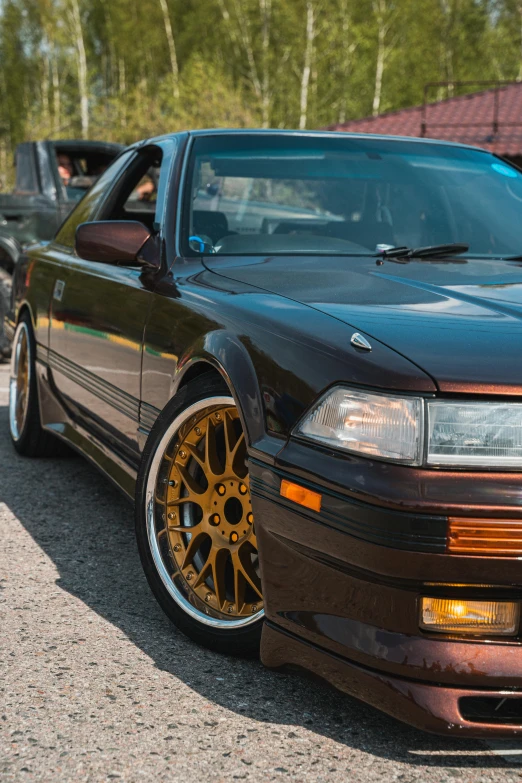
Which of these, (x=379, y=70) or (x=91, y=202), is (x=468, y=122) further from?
(x=91, y=202)

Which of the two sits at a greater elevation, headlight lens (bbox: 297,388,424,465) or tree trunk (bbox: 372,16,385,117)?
tree trunk (bbox: 372,16,385,117)

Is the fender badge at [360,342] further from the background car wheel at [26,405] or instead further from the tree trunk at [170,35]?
the tree trunk at [170,35]

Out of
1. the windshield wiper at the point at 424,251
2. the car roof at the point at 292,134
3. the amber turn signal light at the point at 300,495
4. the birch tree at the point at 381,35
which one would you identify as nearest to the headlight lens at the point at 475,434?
the amber turn signal light at the point at 300,495

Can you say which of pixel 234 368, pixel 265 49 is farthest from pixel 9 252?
pixel 265 49

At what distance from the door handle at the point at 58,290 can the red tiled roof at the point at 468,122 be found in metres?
20.6

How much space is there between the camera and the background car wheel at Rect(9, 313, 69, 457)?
5.38 meters

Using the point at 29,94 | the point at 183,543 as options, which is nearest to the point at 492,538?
the point at 183,543

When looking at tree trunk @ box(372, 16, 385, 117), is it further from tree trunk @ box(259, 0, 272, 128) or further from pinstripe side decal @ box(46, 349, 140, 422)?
pinstripe side decal @ box(46, 349, 140, 422)

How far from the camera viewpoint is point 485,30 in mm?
43125

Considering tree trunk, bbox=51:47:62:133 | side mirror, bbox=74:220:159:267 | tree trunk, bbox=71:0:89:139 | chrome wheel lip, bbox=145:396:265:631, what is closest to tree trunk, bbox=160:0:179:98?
tree trunk, bbox=71:0:89:139

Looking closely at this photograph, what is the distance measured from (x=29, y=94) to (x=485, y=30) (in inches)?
767

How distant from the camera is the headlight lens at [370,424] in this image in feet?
7.48

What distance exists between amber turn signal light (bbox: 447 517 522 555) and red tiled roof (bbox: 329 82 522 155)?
22.9 meters

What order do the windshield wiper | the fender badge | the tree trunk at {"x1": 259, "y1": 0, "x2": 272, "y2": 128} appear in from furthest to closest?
the tree trunk at {"x1": 259, "y1": 0, "x2": 272, "y2": 128} → the windshield wiper → the fender badge
